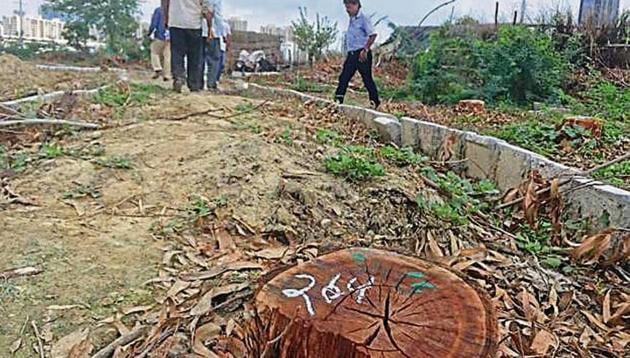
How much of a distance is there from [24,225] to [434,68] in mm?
7814

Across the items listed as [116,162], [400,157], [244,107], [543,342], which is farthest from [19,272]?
[244,107]

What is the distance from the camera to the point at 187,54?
7.49 meters

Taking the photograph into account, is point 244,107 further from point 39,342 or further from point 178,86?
point 39,342

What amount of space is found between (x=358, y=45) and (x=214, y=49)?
2.30 metres

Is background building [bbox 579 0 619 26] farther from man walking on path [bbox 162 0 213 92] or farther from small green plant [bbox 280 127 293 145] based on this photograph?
small green plant [bbox 280 127 293 145]

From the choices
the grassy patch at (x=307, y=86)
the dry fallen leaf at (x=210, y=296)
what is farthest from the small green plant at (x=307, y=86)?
the dry fallen leaf at (x=210, y=296)

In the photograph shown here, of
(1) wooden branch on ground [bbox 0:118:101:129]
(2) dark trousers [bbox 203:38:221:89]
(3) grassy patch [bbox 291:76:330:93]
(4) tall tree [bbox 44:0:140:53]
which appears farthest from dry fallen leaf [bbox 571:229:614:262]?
(4) tall tree [bbox 44:0:140:53]

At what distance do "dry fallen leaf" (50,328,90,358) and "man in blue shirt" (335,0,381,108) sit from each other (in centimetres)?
594

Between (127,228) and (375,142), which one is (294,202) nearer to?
(127,228)

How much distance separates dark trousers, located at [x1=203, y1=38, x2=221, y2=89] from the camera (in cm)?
906

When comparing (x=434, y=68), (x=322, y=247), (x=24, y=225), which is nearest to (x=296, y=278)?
(x=322, y=247)

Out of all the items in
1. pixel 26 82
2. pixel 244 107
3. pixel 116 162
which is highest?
pixel 26 82

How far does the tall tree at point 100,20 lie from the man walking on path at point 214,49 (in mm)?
8395

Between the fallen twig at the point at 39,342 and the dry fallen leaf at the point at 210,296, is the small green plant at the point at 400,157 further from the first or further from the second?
the fallen twig at the point at 39,342
